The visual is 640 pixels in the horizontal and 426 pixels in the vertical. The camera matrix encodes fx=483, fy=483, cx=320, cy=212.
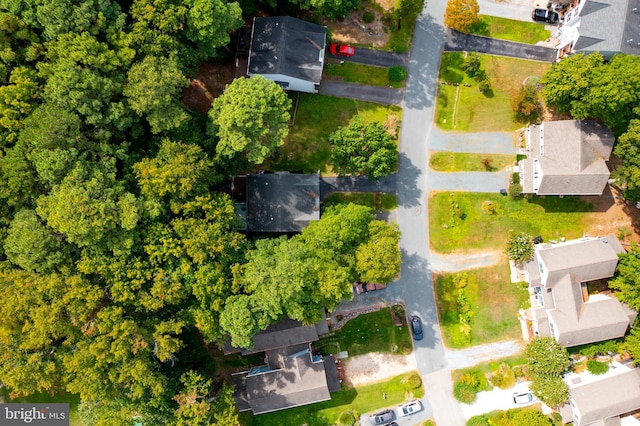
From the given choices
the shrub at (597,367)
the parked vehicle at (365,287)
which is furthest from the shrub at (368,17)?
the shrub at (597,367)

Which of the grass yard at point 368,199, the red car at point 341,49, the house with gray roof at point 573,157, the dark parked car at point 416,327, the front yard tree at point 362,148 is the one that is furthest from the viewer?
the grass yard at point 368,199

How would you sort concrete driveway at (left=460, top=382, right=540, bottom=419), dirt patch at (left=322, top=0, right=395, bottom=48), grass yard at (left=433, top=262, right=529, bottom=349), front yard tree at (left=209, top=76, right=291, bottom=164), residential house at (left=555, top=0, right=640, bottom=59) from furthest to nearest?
dirt patch at (left=322, top=0, right=395, bottom=48) → grass yard at (left=433, top=262, right=529, bottom=349) → concrete driveway at (left=460, top=382, right=540, bottom=419) → residential house at (left=555, top=0, right=640, bottom=59) → front yard tree at (left=209, top=76, right=291, bottom=164)

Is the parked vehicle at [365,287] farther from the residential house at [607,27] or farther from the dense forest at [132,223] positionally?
the residential house at [607,27]

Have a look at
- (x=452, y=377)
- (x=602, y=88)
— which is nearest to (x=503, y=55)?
(x=602, y=88)

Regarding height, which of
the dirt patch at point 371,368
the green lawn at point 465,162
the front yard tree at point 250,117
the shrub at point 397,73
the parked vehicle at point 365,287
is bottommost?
the dirt patch at point 371,368

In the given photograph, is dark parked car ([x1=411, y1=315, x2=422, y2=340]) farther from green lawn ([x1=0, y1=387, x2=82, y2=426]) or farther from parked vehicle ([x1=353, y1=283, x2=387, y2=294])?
green lawn ([x1=0, y1=387, x2=82, y2=426])

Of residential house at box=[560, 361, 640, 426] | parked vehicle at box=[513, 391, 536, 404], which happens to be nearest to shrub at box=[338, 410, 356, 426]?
parked vehicle at box=[513, 391, 536, 404]

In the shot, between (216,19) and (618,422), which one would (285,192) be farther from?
(618,422)

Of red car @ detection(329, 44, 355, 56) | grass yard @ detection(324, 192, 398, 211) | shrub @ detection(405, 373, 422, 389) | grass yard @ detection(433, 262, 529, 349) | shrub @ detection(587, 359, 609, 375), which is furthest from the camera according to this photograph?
grass yard @ detection(433, 262, 529, 349)
